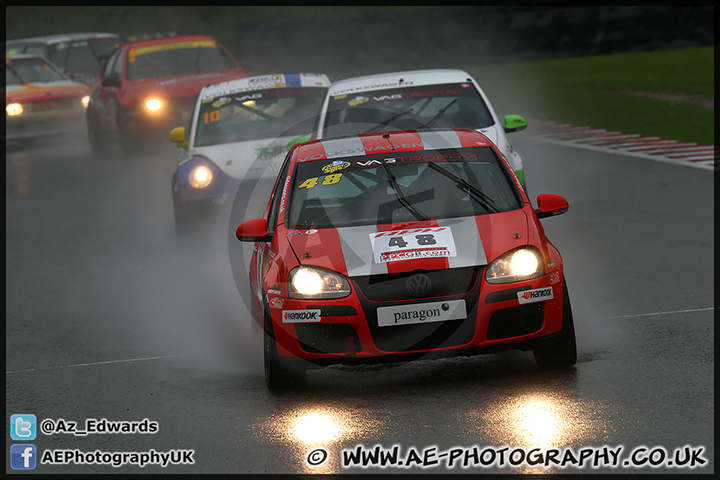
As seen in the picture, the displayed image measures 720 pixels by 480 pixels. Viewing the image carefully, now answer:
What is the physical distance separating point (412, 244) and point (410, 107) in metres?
4.92

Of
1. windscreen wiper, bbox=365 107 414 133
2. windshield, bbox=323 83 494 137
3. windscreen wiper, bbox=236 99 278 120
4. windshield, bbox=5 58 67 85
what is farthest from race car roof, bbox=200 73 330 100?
windshield, bbox=5 58 67 85

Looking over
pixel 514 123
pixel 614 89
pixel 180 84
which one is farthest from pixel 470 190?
pixel 614 89

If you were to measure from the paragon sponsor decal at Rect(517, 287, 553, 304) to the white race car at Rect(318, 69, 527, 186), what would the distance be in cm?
459

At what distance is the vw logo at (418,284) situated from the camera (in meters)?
5.90

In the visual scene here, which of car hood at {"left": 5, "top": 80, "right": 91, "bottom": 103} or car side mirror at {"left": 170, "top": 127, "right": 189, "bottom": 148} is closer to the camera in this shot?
car side mirror at {"left": 170, "top": 127, "right": 189, "bottom": 148}

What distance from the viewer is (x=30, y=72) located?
21.4 meters

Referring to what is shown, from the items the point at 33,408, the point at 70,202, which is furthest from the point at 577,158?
the point at 33,408

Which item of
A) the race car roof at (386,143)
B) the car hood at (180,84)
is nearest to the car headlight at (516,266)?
the race car roof at (386,143)

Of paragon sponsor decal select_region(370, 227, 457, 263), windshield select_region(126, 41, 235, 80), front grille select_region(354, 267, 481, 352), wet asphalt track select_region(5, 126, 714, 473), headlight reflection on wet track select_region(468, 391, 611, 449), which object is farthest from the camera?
windshield select_region(126, 41, 235, 80)

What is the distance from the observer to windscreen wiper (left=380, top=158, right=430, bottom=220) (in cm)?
658

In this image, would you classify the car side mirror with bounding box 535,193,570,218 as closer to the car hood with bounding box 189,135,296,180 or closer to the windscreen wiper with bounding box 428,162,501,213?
the windscreen wiper with bounding box 428,162,501,213

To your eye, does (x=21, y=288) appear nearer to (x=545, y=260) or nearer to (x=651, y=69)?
(x=545, y=260)

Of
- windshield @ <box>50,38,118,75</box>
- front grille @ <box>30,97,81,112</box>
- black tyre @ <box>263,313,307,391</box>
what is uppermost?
windshield @ <box>50,38,118,75</box>
